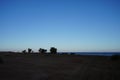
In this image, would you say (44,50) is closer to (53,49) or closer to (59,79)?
(53,49)

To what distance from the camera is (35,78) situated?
Result: 10.7 metres

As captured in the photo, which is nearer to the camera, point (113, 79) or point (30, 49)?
point (113, 79)

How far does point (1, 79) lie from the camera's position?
987cm

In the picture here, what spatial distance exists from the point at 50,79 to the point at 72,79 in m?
1.63

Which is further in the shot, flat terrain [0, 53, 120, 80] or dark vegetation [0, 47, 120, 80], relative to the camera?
dark vegetation [0, 47, 120, 80]

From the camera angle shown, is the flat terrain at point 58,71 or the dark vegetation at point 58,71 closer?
the flat terrain at point 58,71

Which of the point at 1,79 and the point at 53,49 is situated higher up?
the point at 53,49

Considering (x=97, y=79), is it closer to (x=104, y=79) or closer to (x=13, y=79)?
(x=104, y=79)

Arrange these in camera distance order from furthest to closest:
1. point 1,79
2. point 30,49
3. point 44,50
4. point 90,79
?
point 30,49
point 44,50
point 90,79
point 1,79

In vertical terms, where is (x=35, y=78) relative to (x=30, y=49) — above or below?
below

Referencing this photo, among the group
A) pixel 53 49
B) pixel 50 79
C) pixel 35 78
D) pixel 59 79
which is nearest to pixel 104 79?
pixel 59 79

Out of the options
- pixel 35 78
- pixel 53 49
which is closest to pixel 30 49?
pixel 53 49

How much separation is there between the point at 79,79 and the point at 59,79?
1483 mm

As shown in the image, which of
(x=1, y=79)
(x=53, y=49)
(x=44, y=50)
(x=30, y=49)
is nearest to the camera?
(x=1, y=79)
